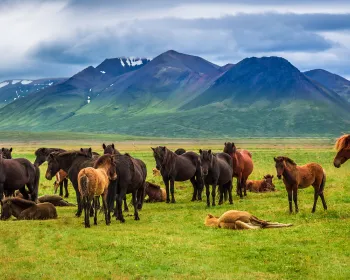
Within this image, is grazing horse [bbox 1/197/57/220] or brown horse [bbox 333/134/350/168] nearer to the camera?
brown horse [bbox 333/134/350/168]

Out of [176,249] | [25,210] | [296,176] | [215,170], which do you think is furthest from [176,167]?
[176,249]

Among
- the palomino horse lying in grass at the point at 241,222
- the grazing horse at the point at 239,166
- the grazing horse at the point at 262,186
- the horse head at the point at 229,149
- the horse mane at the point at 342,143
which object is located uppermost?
the horse mane at the point at 342,143

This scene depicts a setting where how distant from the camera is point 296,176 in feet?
68.5

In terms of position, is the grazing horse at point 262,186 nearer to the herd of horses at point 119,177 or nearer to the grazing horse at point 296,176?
the herd of horses at point 119,177

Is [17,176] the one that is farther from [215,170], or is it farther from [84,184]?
[215,170]

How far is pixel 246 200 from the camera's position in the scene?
2706 centimetres

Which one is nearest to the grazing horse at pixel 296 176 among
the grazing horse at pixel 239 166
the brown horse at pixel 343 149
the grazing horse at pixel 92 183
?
the brown horse at pixel 343 149

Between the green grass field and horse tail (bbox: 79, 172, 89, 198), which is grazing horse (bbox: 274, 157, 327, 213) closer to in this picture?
the green grass field

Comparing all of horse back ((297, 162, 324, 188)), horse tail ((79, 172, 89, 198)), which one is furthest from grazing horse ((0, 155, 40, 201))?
horse back ((297, 162, 324, 188))

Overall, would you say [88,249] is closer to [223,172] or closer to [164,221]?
[164,221]

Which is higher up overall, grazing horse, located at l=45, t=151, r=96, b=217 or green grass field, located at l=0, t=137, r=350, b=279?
grazing horse, located at l=45, t=151, r=96, b=217

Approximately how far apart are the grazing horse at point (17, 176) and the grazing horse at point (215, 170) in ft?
22.6

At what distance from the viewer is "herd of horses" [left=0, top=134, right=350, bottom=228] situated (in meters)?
18.8

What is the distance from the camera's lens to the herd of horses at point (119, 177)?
739 inches
